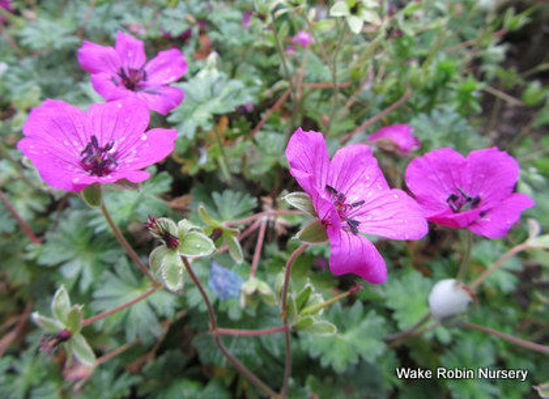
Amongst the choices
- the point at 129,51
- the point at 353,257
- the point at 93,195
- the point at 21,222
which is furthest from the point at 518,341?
the point at 21,222

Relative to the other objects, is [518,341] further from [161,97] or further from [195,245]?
[161,97]

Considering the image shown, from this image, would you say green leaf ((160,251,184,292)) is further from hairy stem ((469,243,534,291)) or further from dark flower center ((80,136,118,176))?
hairy stem ((469,243,534,291))

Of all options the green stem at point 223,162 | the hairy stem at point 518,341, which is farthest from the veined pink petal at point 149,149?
the hairy stem at point 518,341

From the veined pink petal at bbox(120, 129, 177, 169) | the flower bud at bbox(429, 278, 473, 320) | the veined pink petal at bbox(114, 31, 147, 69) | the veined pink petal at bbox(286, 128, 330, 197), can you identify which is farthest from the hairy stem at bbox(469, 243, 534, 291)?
the veined pink petal at bbox(114, 31, 147, 69)

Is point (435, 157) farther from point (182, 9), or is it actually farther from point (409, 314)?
point (182, 9)

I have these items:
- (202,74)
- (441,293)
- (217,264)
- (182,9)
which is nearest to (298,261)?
(217,264)
